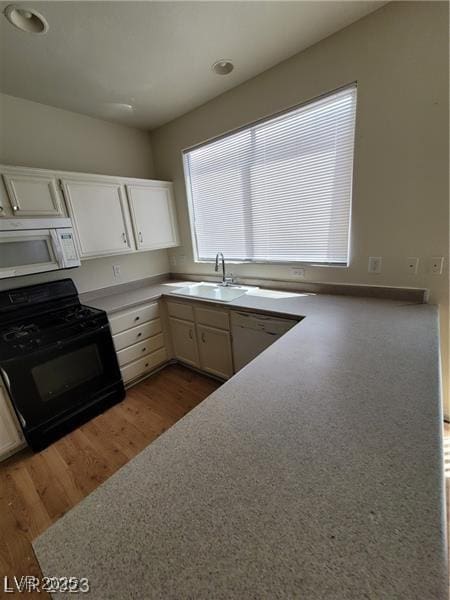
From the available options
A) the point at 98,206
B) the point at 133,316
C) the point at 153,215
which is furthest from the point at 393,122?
the point at 133,316

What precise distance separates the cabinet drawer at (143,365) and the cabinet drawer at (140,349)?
0.16 feet

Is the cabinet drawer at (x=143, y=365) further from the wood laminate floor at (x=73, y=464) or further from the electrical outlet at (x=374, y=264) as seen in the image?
the electrical outlet at (x=374, y=264)

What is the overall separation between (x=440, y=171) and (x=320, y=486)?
5.99 feet

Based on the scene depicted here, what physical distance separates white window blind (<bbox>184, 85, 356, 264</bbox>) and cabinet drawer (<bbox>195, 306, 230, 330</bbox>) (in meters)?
0.72

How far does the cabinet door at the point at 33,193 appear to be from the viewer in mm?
1840

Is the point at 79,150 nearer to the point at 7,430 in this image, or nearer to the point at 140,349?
the point at 140,349

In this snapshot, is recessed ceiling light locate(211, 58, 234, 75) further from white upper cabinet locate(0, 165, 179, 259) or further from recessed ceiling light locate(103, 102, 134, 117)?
white upper cabinet locate(0, 165, 179, 259)

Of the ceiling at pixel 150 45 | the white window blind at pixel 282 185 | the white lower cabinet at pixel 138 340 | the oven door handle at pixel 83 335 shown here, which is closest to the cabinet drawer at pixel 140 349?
the white lower cabinet at pixel 138 340

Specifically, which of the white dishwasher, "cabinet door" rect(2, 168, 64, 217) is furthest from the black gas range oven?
the white dishwasher

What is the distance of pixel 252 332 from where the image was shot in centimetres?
201

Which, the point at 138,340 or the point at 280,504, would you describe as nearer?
the point at 280,504

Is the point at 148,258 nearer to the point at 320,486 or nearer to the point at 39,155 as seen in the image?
the point at 39,155

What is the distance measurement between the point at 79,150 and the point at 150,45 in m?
1.25

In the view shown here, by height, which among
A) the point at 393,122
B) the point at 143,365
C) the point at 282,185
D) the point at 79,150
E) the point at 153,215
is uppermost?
the point at 79,150
